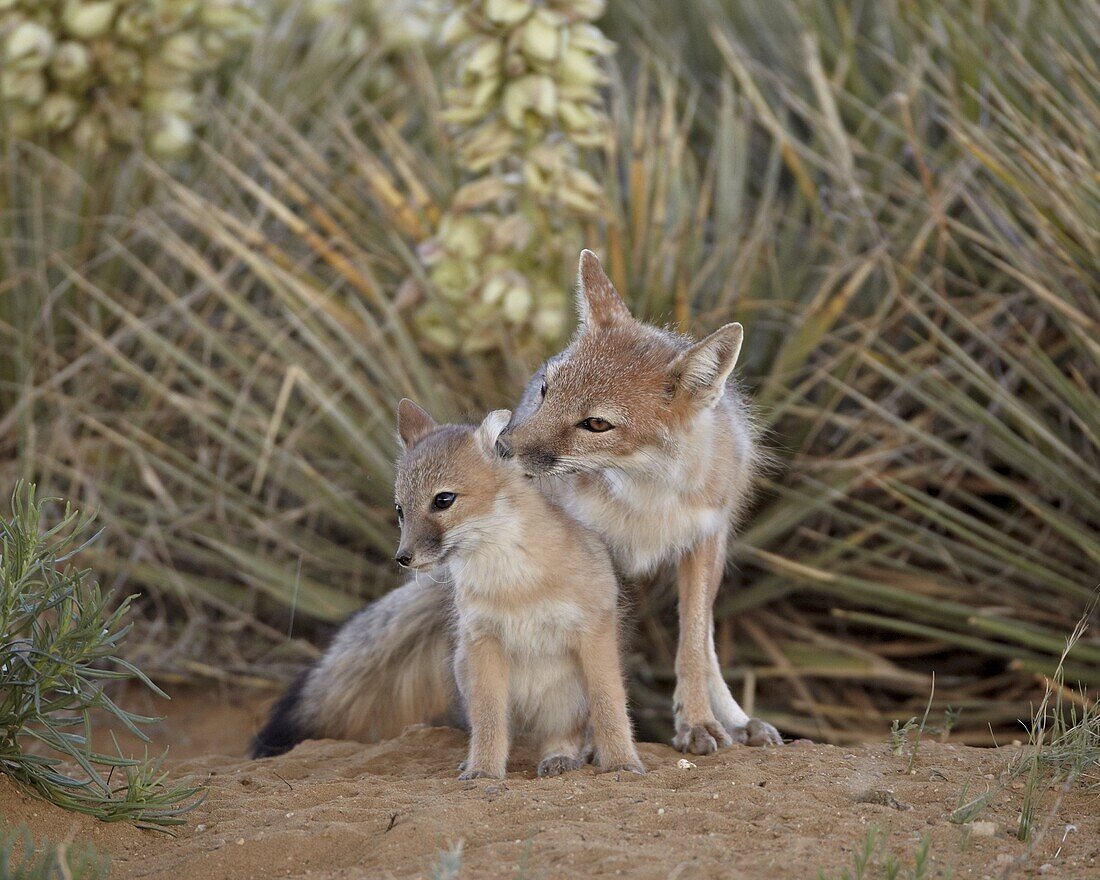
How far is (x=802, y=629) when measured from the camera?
19.2 ft

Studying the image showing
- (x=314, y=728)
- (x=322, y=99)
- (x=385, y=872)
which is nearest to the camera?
(x=385, y=872)

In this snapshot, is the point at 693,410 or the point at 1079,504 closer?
the point at 693,410

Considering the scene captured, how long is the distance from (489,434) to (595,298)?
2.47 feet

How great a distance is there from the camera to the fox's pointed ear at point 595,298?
15.3 ft

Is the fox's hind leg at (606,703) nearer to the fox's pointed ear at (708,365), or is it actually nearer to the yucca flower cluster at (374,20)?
the fox's pointed ear at (708,365)

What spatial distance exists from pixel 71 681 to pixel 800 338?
356cm

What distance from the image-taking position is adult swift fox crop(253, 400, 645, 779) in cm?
395

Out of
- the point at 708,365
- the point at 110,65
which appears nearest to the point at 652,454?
the point at 708,365

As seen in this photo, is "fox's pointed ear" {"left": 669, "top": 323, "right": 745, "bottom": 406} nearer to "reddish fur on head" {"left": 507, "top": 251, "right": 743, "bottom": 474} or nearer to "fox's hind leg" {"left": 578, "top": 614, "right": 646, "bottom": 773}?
"reddish fur on head" {"left": 507, "top": 251, "right": 743, "bottom": 474}

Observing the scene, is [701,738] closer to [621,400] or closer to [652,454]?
[652,454]

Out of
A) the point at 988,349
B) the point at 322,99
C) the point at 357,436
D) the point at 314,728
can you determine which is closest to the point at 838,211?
the point at 988,349

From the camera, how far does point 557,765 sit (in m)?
4.09

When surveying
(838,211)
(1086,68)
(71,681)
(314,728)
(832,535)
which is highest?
(1086,68)

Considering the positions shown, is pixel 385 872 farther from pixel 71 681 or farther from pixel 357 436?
pixel 357 436
